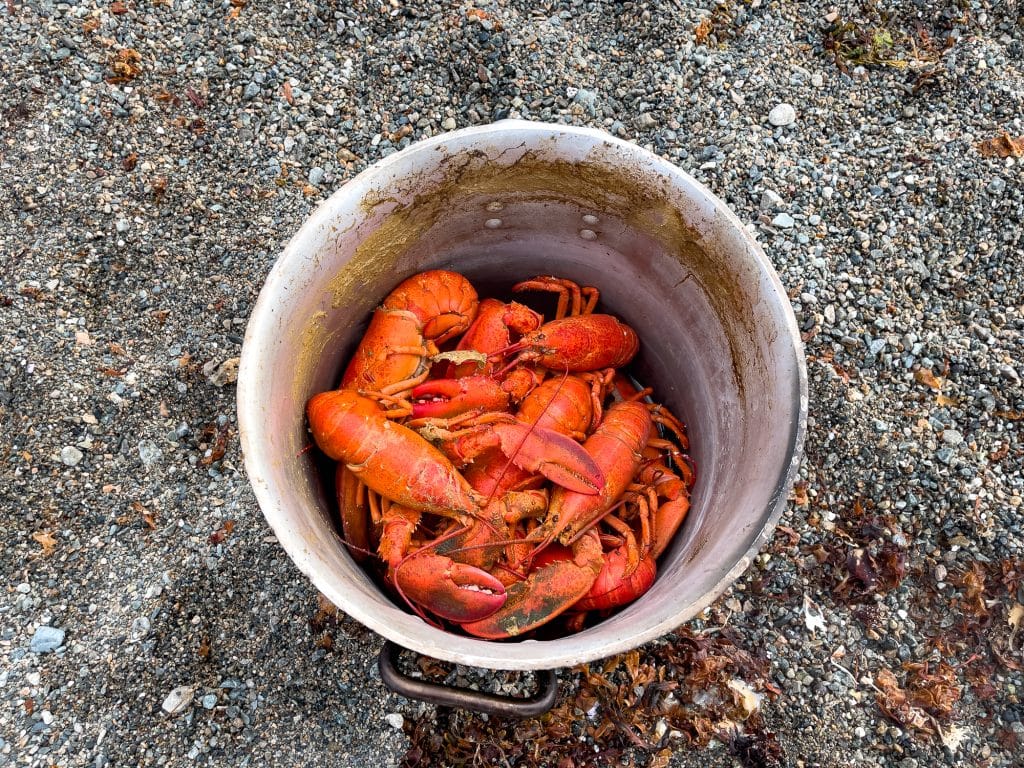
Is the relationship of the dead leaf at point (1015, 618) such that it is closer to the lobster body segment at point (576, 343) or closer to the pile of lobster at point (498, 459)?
the pile of lobster at point (498, 459)

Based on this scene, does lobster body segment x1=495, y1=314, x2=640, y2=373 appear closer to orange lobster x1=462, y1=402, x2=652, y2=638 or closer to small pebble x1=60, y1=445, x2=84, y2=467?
orange lobster x1=462, y1=402, x2=652, y2=638

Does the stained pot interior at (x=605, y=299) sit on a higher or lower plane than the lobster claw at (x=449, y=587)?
higher

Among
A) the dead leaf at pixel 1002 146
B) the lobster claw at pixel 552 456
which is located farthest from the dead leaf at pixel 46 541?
the dead leaf at pixel 1002 146

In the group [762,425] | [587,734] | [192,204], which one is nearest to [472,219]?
[762,425]

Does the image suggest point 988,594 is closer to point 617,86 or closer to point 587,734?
point 587,734

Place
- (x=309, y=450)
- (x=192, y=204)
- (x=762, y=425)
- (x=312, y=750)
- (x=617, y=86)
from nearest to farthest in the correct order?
(x=762, y=425)
(x=309, y=450)
(x=312, y=750)
(x=192, y=204)
(x=617, y=86)

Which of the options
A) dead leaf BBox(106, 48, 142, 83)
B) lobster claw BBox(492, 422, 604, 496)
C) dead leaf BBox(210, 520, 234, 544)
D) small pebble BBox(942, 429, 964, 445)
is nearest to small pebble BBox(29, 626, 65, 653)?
dead leaf BBox(210, 520, 234, 544)
